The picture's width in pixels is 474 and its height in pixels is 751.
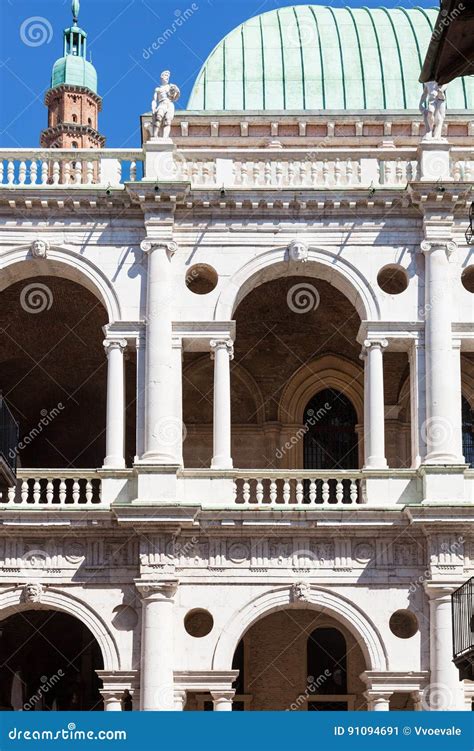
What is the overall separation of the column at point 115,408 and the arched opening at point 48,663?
6.51 m

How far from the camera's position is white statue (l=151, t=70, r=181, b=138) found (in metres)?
37.7

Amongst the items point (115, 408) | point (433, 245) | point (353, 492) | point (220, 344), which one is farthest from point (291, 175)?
point (353, 492)

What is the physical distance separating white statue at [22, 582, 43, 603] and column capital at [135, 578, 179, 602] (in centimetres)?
202

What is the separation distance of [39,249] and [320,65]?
12049 millimetres

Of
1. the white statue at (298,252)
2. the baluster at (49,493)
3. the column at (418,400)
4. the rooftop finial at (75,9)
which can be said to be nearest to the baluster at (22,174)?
the white statue at (298,252)

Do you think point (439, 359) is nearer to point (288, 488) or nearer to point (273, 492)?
point (288, 488)

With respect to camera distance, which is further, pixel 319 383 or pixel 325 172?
pixel 319 383

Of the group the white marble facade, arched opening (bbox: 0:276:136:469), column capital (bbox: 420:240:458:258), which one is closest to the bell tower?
arched opening (bbox: 0:276:136:469)

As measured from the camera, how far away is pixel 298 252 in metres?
37.3

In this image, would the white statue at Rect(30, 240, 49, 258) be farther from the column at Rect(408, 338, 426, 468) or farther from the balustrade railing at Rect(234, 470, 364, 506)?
the column at Rect(408, 338, 426, 468)

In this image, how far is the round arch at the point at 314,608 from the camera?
3509 centimetres

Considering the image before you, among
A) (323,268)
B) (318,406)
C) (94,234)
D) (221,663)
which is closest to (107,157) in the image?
(94,234)

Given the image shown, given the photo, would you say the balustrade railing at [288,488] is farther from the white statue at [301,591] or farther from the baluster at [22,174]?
the baluster at [22,174]

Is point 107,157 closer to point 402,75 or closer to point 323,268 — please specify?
point 323,268
